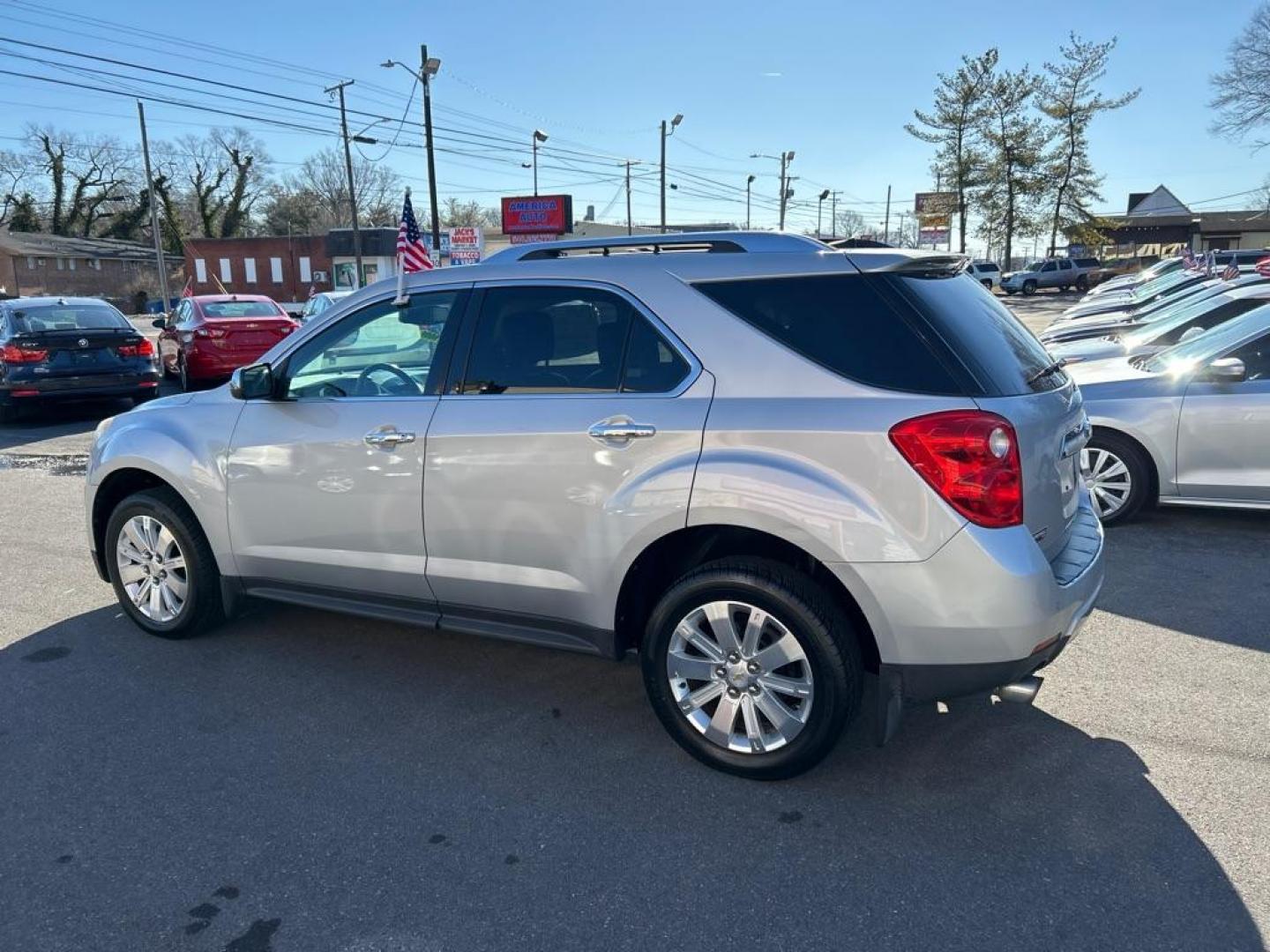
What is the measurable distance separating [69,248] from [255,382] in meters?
81.7

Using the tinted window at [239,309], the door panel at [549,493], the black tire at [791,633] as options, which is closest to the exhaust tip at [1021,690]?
the black tire at [791,633]

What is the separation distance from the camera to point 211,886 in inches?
111

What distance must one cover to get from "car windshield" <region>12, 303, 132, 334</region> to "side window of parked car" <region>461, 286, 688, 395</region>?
34.6ft

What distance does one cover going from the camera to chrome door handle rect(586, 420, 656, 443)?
332 centimetres

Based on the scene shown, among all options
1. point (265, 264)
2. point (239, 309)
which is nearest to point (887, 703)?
point (239, 309)

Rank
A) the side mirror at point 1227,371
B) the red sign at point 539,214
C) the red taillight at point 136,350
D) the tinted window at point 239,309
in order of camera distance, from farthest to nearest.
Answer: the red sign at point 539,214 < the tinted window at point 239,309 < the red taillight at point 136,350 < the side mirror at point 1227,371

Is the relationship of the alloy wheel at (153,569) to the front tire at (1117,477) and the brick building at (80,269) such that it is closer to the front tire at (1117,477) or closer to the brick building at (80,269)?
the front tire at (1117,477)

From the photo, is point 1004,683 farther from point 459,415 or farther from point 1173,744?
point 459,415

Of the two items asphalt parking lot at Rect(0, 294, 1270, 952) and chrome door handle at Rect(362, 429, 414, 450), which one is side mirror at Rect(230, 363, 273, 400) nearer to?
chrome door handle at Rect(362, 429, 414, 450)

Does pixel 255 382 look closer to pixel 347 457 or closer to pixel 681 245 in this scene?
pixel 347 457

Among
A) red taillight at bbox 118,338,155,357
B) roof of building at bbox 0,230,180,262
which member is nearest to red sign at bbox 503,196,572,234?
red taillight at bbox 118,338,155,357

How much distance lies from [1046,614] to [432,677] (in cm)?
268

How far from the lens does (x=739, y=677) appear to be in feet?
10.8

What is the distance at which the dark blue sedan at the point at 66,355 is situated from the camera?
11500 mm
